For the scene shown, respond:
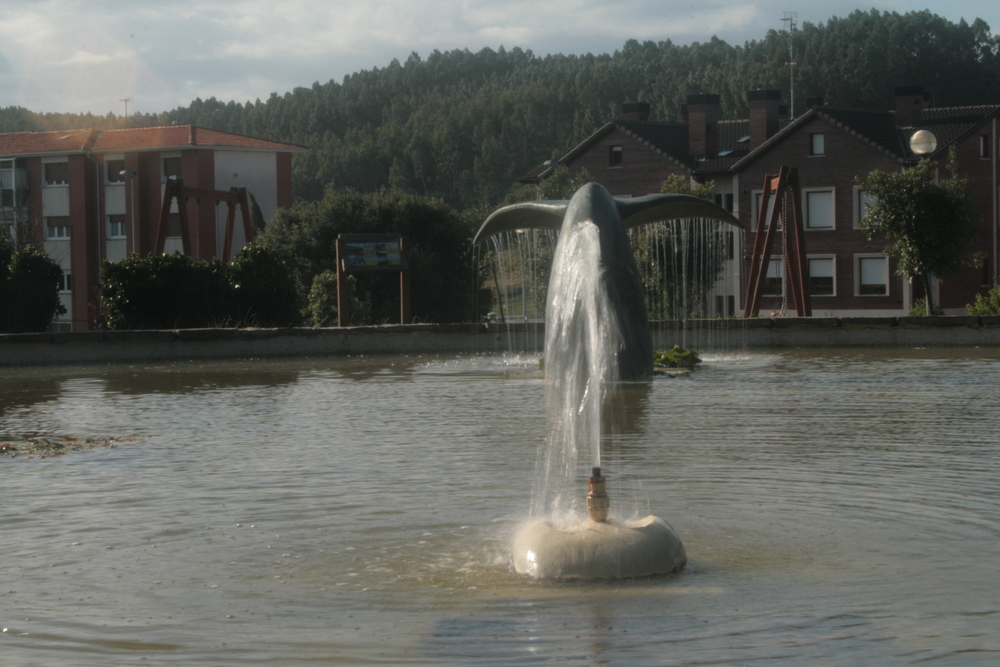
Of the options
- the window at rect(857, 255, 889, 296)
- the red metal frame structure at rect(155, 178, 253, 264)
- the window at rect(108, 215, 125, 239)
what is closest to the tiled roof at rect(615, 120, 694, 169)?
the window at rect(857, 255, 889, 296)

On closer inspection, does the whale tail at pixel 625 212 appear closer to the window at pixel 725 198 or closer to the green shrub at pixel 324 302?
the green shrub at pixel 324 302

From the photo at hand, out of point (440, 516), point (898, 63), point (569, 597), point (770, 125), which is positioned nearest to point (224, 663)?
point (569, 597)

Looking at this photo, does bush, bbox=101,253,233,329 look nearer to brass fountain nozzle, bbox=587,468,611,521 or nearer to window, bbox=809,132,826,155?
brass fountain nozzle, bbox=587,468,611,521

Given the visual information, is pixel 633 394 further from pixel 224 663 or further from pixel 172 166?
pixel 172 166

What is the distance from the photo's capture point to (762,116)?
199 ft

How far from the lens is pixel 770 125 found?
6062 centimetres

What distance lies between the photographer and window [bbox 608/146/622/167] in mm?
62906

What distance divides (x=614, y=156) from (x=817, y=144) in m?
11.8

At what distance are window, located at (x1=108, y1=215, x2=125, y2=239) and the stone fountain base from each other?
67405 millimetres

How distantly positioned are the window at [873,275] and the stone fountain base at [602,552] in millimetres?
49240

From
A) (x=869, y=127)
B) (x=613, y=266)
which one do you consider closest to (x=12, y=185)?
(x=869, y=127)

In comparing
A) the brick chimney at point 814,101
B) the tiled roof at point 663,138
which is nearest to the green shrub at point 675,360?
the tiled roof at point 663,138

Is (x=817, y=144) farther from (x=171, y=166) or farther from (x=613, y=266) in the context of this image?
(x=613, y=266)

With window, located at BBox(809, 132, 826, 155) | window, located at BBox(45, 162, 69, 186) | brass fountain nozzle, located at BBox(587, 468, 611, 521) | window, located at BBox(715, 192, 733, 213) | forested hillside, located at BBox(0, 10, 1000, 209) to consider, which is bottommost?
brass fountain nozzle, located at BBox(587, 468, 611, 521)
